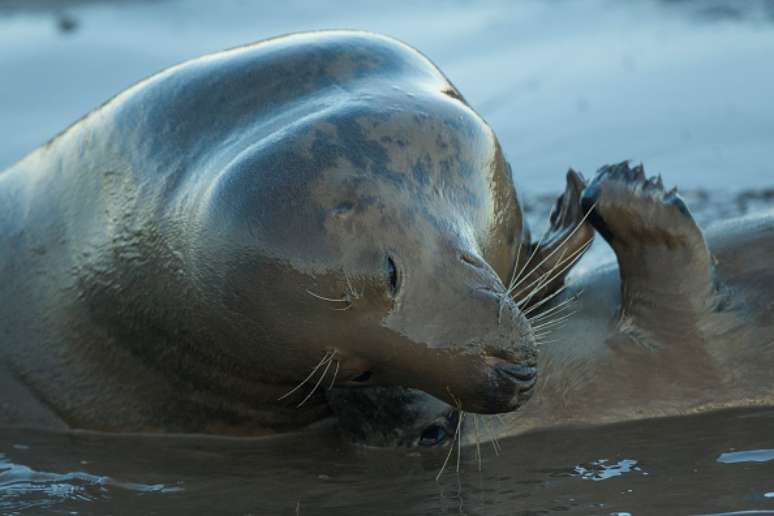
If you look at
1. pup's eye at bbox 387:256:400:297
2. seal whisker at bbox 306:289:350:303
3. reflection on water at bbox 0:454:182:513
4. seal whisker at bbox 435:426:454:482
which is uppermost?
pup's eye at bbox 387:256:400:297

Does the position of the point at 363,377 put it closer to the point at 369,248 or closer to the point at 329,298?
the point at 329,298

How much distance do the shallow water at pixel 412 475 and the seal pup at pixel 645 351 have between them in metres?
0.09

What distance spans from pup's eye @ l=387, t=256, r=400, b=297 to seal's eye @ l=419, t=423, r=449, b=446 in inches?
34.7

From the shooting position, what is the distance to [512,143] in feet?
35.7

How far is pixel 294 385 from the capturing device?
6207 millimetres

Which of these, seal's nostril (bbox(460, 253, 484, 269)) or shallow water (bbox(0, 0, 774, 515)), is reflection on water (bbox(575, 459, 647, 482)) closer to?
shallow water (bbox(0, 0, 774, 515))

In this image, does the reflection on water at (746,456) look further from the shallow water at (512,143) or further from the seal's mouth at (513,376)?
the seal's mouth at (513,376)

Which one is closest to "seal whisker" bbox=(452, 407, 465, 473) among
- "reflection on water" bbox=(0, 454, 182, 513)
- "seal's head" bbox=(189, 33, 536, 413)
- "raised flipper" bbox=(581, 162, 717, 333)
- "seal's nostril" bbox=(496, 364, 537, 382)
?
"seal's head" bbox=(189, 33, 536, 413)

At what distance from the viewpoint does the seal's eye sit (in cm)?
632

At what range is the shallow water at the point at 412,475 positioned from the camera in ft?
18.5

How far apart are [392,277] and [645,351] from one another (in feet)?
4.12

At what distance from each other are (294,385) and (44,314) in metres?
1.18

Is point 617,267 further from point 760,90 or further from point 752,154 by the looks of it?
point 760,90

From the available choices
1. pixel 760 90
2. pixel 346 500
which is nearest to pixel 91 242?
pixel 346 500
